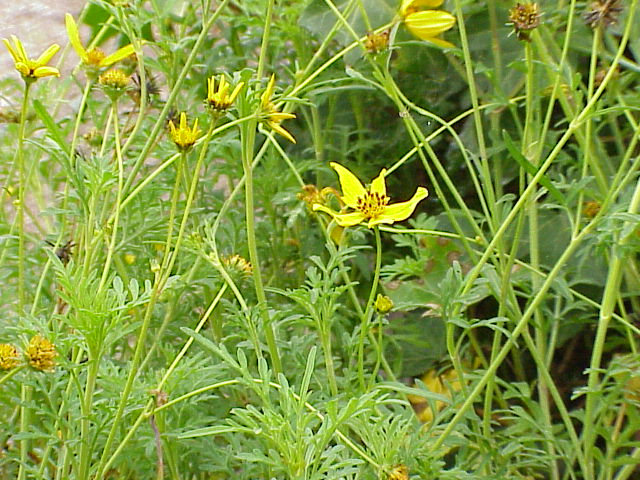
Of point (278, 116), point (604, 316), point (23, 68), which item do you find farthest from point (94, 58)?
point (604, 316)

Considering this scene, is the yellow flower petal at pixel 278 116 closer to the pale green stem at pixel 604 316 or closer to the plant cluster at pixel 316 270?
the plant cluster at pixel 316 270

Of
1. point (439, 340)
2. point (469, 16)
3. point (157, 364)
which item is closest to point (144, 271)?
point (157, 364)

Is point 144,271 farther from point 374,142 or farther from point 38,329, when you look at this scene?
point 374,142

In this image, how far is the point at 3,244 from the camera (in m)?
0.74

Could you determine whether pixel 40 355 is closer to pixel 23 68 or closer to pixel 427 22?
pixel 23 68

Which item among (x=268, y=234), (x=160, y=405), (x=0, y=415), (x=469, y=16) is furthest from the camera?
(x=469, y=16)

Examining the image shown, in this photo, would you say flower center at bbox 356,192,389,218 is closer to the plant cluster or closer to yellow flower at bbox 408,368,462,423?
the plant cluster

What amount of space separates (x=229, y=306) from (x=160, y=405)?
0.11 m

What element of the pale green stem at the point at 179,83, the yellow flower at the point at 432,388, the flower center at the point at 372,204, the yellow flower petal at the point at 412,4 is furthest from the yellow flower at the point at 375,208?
the yellow flower at the point at 432,388

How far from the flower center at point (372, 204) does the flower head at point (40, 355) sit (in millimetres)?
219

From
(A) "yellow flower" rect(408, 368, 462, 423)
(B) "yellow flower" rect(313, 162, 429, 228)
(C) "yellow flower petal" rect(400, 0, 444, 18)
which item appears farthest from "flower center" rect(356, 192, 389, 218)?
(A) "yellow flower" rect(408, 368, 462, 423)

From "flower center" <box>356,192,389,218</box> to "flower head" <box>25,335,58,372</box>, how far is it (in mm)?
219

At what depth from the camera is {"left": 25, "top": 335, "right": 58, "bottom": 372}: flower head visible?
52 centimetres

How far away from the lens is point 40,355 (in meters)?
0.52
